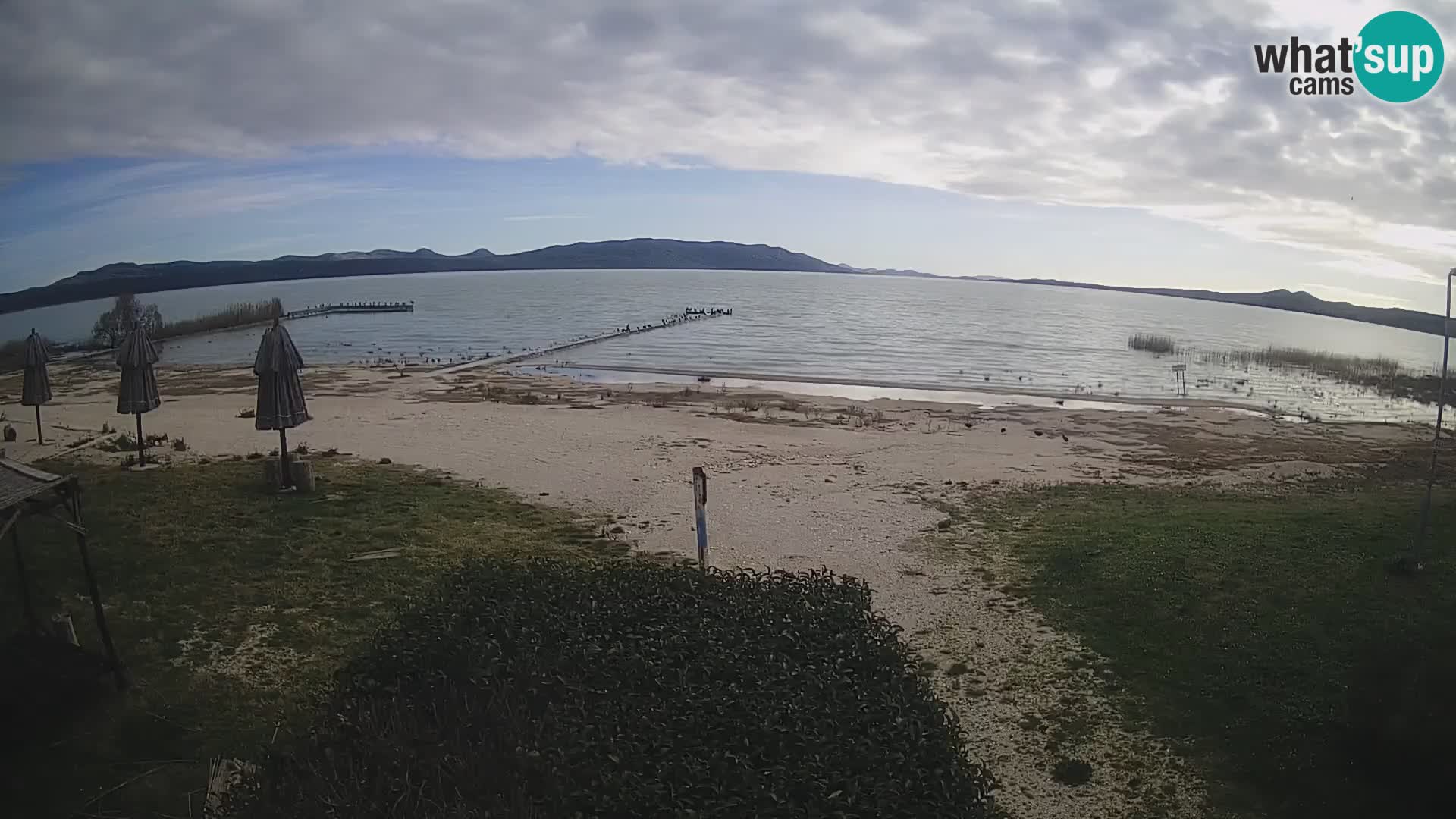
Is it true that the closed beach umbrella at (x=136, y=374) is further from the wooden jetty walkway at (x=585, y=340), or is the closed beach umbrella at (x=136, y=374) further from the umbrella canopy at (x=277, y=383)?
the wooden jetty walkway at (x=585, y=340)

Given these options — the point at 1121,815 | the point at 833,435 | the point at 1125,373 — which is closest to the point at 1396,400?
the point at 1125,373

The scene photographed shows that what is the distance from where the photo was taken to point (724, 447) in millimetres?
21641

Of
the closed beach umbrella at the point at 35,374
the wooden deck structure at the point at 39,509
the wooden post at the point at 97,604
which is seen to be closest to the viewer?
the wooden deck structure at the point at 39,509

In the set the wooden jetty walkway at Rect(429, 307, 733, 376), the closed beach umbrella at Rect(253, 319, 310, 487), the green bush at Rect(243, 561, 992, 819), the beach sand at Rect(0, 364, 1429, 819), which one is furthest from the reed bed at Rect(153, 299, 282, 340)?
the green bush at Rect(243, 561, 992, 819)

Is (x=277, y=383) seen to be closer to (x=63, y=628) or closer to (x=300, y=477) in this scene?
(x=300, y=477)

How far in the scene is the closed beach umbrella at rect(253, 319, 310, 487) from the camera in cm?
1372

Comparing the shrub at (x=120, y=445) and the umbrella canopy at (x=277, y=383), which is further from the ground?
the umbrella canopy at (x=277, y=383)

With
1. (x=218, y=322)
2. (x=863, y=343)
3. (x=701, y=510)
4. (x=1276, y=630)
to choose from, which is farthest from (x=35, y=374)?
(x=218, y=322)

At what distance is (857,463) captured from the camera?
19922mm

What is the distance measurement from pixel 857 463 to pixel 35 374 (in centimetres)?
1794

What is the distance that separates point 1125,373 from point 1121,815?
47.5 metres

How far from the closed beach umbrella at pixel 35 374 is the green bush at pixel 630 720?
17.5 m

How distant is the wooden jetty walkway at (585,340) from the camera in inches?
1808

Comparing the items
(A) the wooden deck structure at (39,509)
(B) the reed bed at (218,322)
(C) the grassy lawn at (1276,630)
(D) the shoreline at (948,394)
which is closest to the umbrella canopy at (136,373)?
(A) the wooden deck structure at (39,509)
